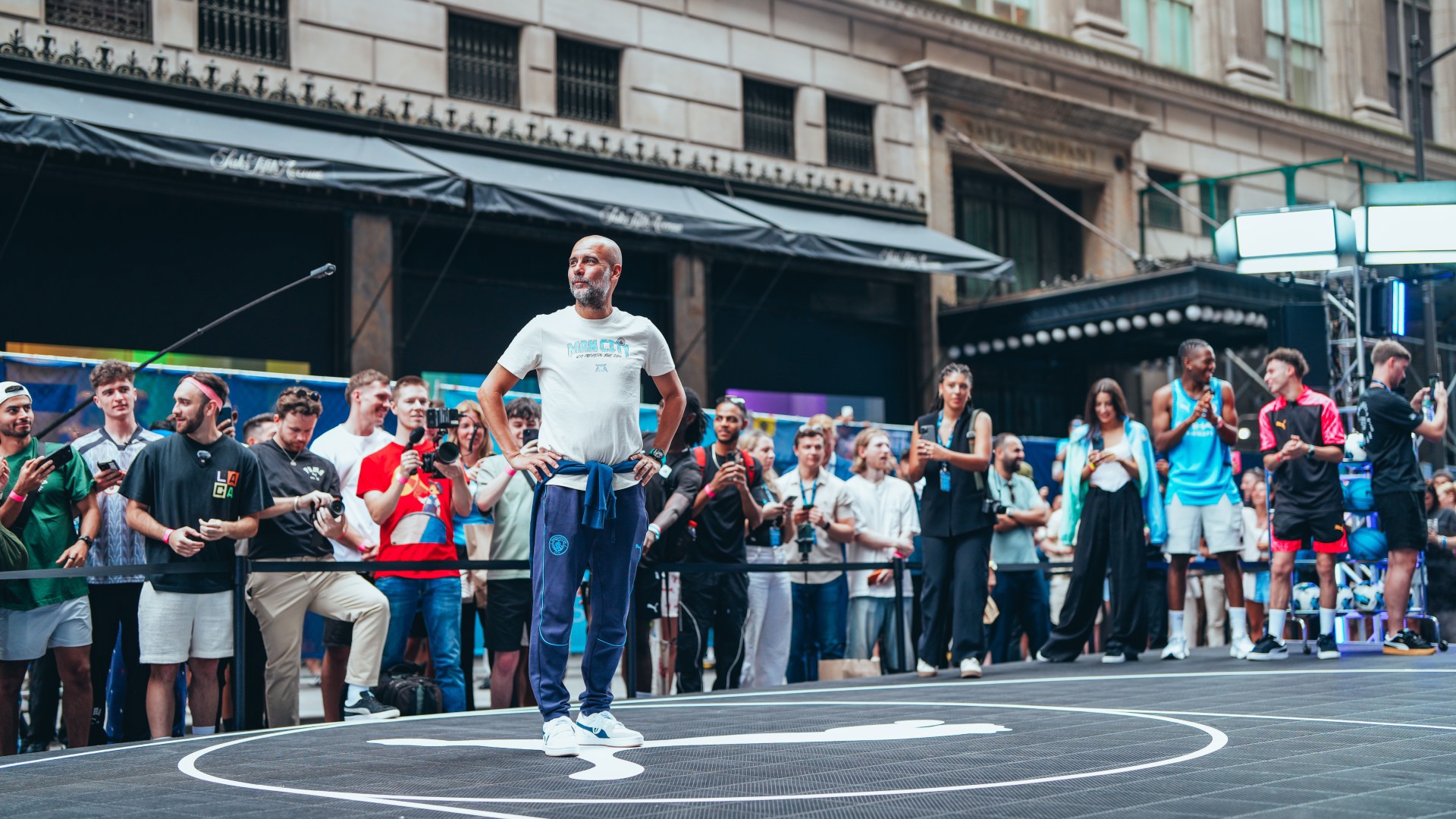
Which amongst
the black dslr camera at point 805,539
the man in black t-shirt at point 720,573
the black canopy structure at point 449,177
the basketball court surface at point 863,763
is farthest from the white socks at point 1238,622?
the black canopy structure at point 449,177

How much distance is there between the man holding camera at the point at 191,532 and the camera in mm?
7848

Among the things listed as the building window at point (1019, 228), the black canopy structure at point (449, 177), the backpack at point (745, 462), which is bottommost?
the backpack at point (745, 462)

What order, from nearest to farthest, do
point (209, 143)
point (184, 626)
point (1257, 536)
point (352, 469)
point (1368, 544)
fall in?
point (184, 626) → point (352, 469) → point (1368, 544) → point (209, 143) → point (1257, 536)

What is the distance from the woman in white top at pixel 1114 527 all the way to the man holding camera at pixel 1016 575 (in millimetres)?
1196

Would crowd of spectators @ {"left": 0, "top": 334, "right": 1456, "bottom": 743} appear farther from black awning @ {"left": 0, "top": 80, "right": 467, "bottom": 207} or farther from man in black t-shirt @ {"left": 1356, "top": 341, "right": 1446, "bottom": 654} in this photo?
black awning @ {"left": 0, "top": 80, "right": 467, "bottom": 207}

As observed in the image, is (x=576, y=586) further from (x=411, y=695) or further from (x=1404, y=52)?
(x=1404, y=52)

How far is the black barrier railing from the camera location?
7.55m

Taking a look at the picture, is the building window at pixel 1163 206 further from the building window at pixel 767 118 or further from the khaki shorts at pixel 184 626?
the khaki shorts at pixel 184 626

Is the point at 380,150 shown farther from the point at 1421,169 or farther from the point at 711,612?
the point at 1421,169

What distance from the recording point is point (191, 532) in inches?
306

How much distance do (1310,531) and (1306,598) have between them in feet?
5.59

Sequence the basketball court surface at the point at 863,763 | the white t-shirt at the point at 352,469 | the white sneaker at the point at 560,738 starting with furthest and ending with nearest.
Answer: the white t-shirt at the point at 352,469 < the white sneaker at the point at 560,738 < the basketball court surface at the point at 863,763

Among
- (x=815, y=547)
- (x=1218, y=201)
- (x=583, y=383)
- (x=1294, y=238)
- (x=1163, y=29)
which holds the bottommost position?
(x=815, y=547)

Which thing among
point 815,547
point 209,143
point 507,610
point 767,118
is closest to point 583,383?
point 507,610
